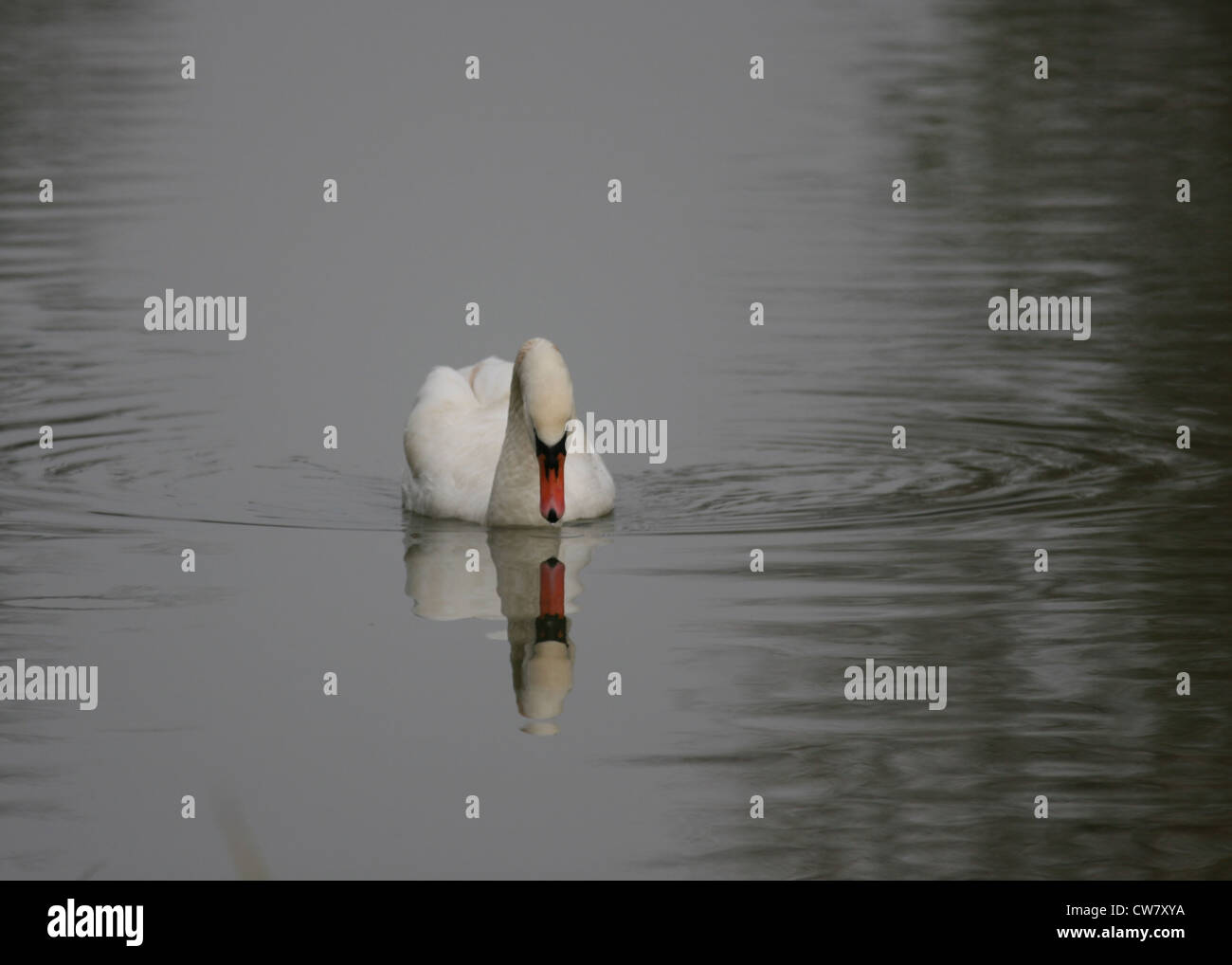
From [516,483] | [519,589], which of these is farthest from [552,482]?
[519,589]

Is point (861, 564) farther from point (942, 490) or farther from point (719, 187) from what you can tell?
point (719, 187)

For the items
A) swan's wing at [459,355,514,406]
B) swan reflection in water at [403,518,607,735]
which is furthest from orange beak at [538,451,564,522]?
swan's wing at [459,355,514,406]

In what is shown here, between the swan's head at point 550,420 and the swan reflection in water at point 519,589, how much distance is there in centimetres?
30

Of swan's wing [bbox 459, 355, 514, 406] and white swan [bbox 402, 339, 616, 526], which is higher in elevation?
swan's wing [bbox 459, 355, 514, 406]

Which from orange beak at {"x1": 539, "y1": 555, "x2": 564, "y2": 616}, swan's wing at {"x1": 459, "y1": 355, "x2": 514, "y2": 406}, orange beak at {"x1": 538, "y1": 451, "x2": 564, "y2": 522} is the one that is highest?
swan's wing at {"x1": 459, "y1": 355, "x2": 514, "y2": 406}

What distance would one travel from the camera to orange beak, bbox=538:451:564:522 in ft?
38.8

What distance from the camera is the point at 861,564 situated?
447 inches

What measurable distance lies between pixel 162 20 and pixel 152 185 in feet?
36.4

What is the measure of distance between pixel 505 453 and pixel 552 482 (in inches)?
29.8

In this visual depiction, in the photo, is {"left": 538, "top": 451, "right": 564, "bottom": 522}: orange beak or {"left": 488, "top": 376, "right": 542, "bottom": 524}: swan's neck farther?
{"left": 488, "top": 376, "right": 542, "bottom": 524}: swan's neck

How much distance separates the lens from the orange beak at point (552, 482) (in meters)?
11.8

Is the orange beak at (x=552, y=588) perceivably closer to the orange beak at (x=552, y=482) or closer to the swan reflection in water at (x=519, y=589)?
the swan reflection in water at (x=519, y=589)

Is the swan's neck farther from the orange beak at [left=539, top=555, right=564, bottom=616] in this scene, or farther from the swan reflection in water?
the orange beak at [left=539, top=555, right=564, bottom=616]

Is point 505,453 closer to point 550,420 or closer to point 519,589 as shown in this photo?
point 550,420
